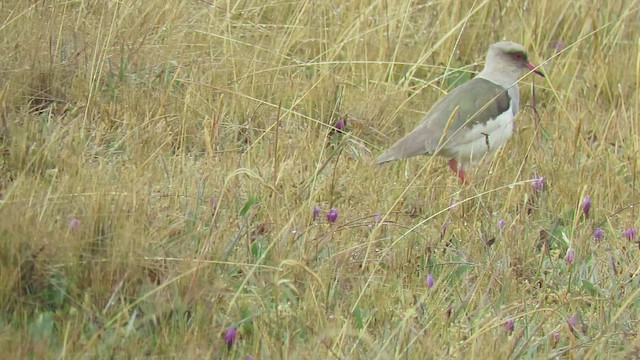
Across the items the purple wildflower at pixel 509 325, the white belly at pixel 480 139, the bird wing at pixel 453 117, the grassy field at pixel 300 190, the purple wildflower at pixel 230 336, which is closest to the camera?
the purple wildflower at pixel 230 336

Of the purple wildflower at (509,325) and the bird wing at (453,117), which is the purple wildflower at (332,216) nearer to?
the purple wildflower at (509,325)

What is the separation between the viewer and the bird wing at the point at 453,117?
5.12 metres

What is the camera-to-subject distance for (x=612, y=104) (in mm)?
6012

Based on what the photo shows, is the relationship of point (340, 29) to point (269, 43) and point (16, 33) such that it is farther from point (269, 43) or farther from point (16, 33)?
point (16, 33)

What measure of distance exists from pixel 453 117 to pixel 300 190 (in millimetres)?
1219

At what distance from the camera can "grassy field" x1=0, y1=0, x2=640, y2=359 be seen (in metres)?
3.35

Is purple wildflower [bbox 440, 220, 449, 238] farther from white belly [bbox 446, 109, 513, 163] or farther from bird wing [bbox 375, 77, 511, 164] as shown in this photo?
white belly [bbox 446, 109, 513, 163]

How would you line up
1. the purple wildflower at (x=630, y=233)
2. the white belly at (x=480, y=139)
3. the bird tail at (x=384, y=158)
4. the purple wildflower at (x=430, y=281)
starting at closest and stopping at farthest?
the purple wildflower at (x=430, y=281), the purple wildflower at (x=630, y=233), the bird tail at (x=384, y=158), the white belly at (x=480, y=139)

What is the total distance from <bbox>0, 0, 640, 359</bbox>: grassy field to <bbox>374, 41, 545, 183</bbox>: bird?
0.34ft

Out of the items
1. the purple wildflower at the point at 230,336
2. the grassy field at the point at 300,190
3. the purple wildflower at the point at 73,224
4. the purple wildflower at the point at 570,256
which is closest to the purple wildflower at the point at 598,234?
the grassy field at the point at 300,190

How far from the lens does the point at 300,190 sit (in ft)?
14.4

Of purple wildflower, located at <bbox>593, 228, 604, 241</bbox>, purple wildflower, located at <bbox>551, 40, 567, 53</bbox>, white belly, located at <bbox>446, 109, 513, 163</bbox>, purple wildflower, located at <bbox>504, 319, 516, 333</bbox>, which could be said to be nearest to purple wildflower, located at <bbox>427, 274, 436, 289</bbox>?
purple wildflower, located at <bbox>504, 319, 516, 333</bbox>

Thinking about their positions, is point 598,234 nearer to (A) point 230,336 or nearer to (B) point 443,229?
(B) point 443,229

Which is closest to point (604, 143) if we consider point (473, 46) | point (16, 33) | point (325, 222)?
point (473, 46)
